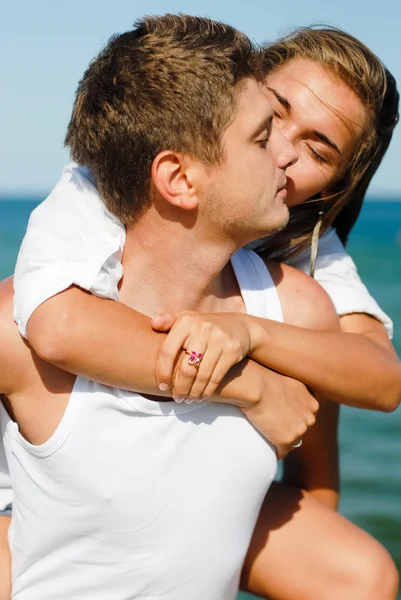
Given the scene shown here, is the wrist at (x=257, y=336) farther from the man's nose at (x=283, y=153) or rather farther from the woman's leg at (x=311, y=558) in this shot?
the woman's leg at (x=311, y=558)

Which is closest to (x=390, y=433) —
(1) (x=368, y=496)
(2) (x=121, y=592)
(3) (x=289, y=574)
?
(1) (x=368, y=496)

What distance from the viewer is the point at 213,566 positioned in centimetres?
281

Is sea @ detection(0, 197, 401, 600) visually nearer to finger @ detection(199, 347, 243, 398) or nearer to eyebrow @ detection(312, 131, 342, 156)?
finger @ detection(199, 347, 243, 398)

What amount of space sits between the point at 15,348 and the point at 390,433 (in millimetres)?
5380

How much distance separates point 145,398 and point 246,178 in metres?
0.70

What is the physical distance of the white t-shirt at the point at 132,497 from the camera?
8.71ft

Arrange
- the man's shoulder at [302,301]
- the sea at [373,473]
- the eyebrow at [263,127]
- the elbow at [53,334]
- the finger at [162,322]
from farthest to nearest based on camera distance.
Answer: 1. the sea at [373,473]
2. the man's shoulder at [302,301]
3. the eyebrow at [263,127]
4. the finger at [162,322]
5. the elbow at [53,334]

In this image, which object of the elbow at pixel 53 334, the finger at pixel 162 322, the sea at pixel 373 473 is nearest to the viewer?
the elbow at pixel 53 334

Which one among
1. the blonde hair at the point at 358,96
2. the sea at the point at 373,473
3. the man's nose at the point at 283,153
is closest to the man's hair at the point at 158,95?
the man's nose at the point at 283,153

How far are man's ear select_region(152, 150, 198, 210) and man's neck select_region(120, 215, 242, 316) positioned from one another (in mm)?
97

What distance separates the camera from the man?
263cm

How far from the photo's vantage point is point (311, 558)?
3.04m

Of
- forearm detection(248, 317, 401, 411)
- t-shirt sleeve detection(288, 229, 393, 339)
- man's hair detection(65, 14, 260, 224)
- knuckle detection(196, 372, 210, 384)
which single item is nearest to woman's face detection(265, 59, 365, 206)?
t-shirt sleeve detection(288, 229, 393, 339)

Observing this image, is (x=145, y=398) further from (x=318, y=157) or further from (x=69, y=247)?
(x=318, y=157)
